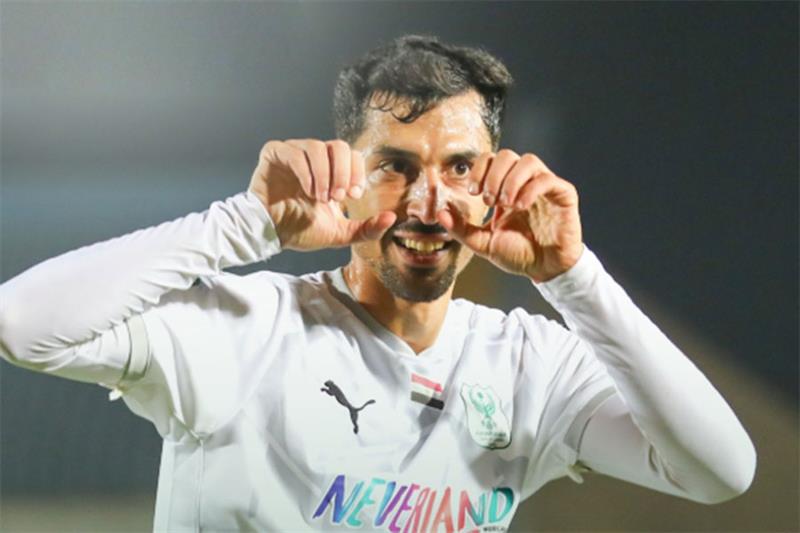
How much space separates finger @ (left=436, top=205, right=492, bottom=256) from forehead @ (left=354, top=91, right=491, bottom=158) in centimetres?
9

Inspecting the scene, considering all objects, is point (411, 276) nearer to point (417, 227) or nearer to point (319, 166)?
point (417, 227)

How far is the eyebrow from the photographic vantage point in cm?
95

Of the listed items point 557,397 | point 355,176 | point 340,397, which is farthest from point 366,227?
point 557,397

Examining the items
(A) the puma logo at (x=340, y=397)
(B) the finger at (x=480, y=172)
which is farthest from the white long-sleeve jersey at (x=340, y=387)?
(B) the finger at (x=480, y=172)

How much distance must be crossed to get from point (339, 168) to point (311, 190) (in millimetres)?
30

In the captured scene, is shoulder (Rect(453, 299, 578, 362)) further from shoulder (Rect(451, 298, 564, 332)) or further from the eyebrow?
the eyebrow

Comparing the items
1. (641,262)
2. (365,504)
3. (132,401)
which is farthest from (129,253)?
(641,262)

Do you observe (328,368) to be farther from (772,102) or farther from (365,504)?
(772,102)

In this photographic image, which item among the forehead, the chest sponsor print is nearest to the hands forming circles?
the forehead

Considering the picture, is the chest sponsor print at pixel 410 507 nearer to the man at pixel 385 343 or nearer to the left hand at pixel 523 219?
the man at pixel 385 343

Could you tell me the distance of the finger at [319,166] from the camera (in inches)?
31.0

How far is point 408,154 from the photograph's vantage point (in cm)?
95

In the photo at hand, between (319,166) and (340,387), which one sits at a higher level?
(319,166)

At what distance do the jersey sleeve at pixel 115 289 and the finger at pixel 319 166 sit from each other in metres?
0.05
